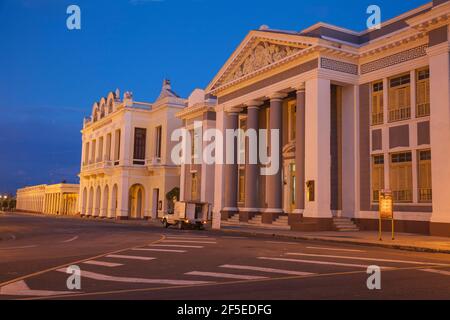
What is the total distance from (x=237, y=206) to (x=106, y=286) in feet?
94.9

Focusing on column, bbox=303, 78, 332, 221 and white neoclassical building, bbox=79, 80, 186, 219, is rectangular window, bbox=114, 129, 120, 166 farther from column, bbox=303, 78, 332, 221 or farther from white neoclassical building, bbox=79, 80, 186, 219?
column, bbox=303, 78, 332, 221

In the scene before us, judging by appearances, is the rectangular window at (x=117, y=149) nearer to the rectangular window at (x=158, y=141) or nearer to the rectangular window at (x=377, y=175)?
the rectangular window at (x=158, y=141)

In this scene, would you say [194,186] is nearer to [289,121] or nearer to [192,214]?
[192,214]

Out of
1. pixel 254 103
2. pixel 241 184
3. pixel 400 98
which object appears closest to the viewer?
pixel 400 98

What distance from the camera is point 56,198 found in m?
92.2

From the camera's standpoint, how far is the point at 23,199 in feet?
432

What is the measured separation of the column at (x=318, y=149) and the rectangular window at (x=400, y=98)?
353cm

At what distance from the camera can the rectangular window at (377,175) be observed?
89.4ft

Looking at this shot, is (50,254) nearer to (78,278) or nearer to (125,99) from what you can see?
(78,278)

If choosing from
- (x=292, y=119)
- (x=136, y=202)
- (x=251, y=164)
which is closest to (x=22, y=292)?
(x=292, y=119)

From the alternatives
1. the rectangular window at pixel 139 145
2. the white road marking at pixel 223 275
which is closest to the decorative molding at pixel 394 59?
the white road marking at pixel 223 275

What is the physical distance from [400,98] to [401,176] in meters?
4.36

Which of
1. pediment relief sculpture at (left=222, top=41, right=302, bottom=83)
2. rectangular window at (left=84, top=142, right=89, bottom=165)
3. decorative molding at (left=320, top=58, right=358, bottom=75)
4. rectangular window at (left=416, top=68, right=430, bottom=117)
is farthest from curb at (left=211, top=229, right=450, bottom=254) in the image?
rectangular window at (left=84, top=142, right=89, bottom=165)

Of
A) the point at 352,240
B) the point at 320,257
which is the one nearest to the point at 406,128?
the point at 352,240
